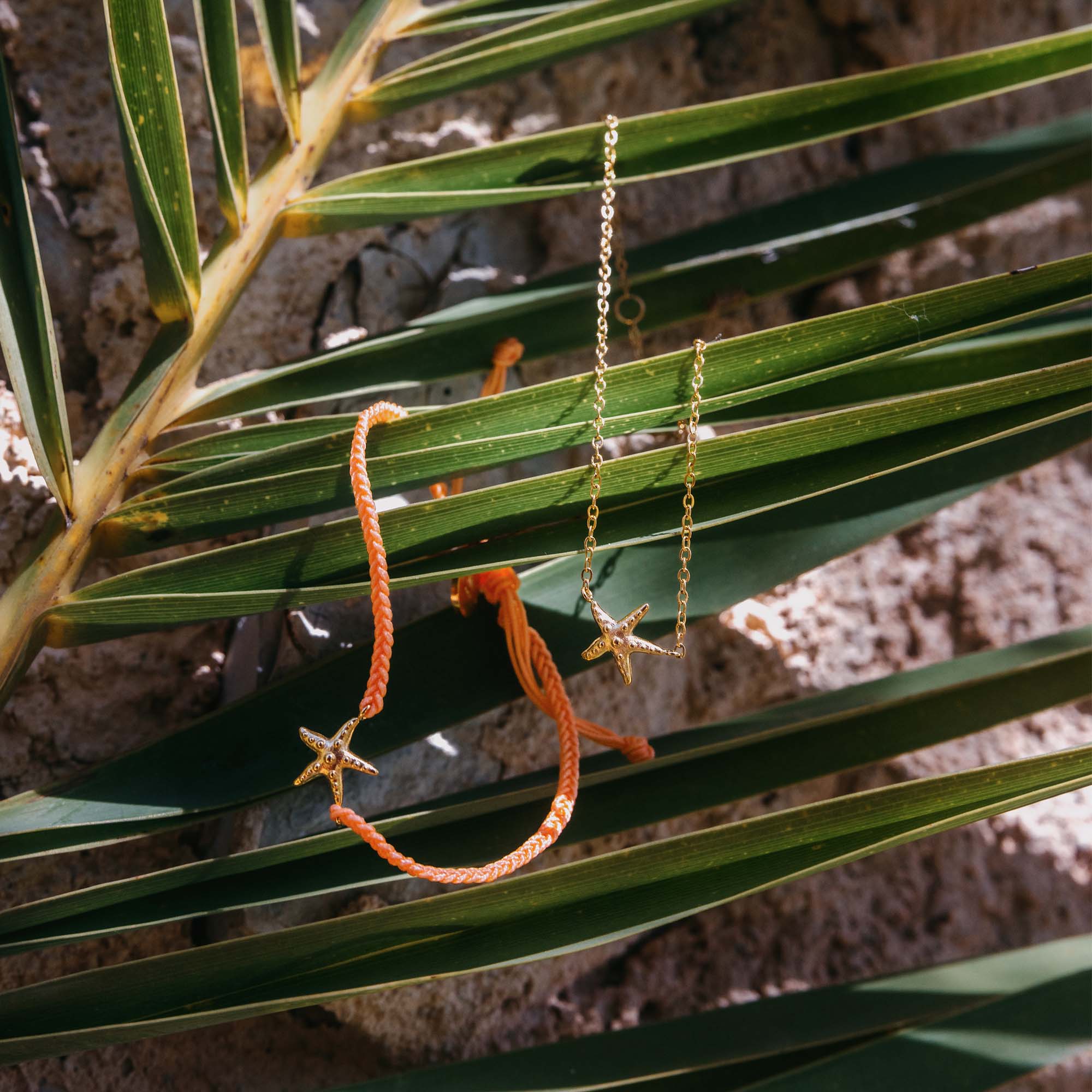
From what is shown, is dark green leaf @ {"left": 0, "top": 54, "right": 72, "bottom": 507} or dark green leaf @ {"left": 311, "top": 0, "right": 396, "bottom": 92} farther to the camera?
dark green leaf @ {"left": 311, "top": 0, "right": 396, "bottom": 92}

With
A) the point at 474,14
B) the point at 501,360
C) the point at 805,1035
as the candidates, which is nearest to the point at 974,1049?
the point at 805,1035

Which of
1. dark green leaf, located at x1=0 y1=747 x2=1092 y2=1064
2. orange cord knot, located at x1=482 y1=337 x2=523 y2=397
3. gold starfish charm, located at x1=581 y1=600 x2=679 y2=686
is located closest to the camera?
dark green leaf, located at x1=0 y1=747 x2=1092 y2=1064

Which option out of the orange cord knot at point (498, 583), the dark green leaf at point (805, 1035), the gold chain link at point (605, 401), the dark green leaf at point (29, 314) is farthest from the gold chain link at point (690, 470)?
the dark green leaf at point (29, 314)

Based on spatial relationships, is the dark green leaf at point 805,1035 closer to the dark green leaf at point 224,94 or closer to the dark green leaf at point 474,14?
the dark green leaf at point 224,94

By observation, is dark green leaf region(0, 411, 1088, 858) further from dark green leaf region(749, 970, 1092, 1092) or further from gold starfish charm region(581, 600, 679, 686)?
dark green leaf region(749, 970, 1092, 1092)

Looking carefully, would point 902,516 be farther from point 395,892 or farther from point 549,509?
point 395,892

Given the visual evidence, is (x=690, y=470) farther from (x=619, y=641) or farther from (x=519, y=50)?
(x=519, y=50)

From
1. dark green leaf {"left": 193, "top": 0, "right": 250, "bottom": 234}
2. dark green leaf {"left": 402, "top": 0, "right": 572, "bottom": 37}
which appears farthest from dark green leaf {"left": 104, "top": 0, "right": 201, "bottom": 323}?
dark green leaf {"left": 402, "top": 0, "right": 572, "bottom": 37}

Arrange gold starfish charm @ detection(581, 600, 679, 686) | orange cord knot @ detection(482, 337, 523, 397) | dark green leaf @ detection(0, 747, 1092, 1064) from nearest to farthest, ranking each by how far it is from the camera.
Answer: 1. dark green leaf @ detection(0, 747, 1092, 1064)
2. gold starfish charm @ detection(581, 600, 679, 686)
3. orange cord knot @ detection(482, 337, 523, 397)
